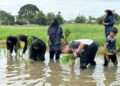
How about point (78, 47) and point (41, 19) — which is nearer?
point (78, 47)

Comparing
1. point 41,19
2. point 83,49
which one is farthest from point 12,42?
point 41,19

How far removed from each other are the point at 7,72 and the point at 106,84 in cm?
275

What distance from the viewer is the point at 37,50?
8.15 m

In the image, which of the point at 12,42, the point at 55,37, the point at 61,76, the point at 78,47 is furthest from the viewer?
the point at 12,42

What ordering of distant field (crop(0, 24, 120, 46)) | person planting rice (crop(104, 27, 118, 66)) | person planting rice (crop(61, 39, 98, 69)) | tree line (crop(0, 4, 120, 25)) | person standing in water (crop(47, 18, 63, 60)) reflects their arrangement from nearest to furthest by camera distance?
person planting rice (crop(61, 39, 98, 69)) < person planting rice (crop(104, 27, 118, 66)) < person standing in water (crop(47, 18, 63, 60)) < distant field (crop(0, 24, 120, 46)) < tree line (crop(0, 4, 120, 25))

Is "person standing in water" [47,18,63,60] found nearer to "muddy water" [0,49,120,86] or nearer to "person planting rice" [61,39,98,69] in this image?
"muddy water" [0,49,120,86]

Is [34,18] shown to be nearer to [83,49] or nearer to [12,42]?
[12,42]

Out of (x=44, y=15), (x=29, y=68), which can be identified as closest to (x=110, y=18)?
(x=29, y=68)

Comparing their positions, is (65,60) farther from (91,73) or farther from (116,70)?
(116,70)

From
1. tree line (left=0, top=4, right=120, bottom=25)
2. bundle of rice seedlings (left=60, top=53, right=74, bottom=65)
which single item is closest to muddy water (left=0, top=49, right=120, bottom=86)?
bundle of rice seedlings (left=60, top=53, right=74, bottom=65)

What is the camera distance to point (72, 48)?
266 inches

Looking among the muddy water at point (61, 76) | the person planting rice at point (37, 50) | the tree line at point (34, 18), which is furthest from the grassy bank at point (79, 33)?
the tree line at point (34, 18)

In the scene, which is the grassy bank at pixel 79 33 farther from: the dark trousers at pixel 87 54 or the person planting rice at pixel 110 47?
the dark trousers at pixel 87 54

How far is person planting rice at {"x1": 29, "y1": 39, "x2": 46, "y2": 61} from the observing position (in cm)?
774
